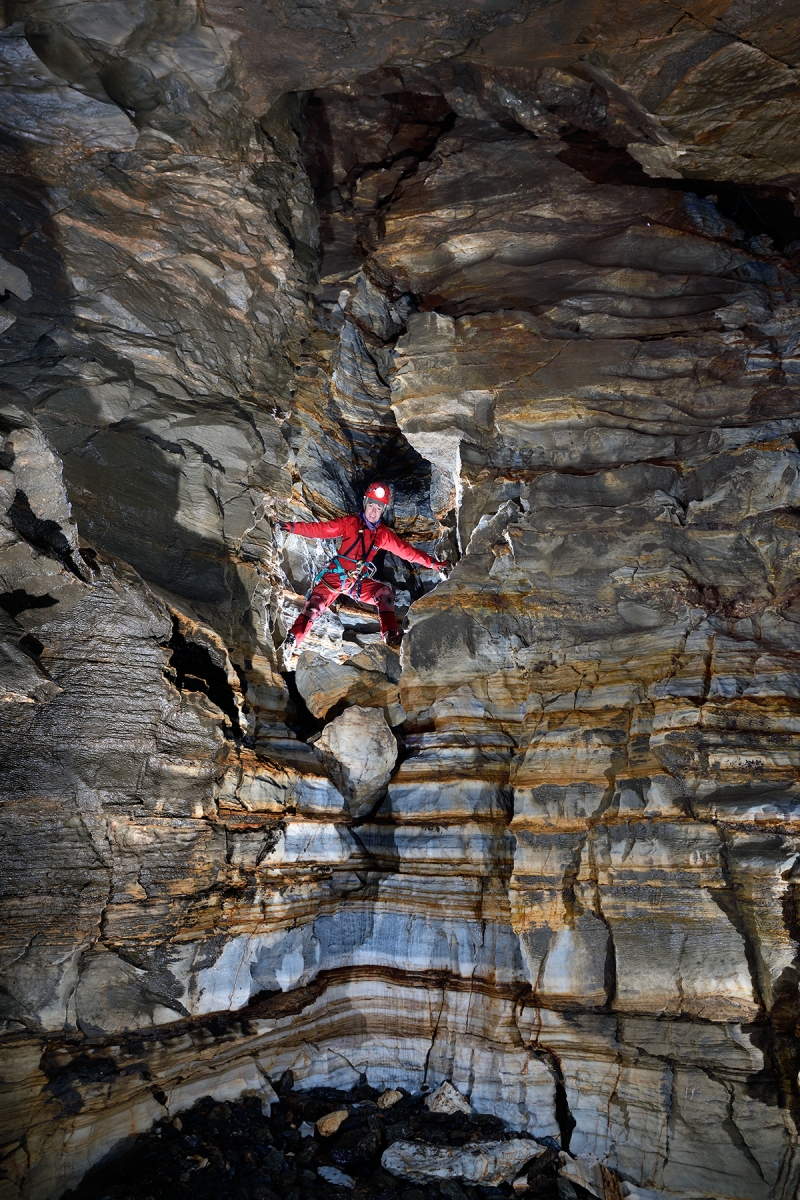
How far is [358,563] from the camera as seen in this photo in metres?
6.97

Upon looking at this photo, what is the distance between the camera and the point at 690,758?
523 cm

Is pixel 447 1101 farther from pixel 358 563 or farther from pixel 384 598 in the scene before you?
pixel 358 563

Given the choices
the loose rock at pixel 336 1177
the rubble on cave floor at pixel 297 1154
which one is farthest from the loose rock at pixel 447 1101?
the loose rock at pixel 336 1177

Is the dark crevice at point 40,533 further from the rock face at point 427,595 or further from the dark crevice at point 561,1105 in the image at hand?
the dark crevice at point 561,1105

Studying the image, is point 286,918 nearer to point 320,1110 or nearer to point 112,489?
point 320,1110

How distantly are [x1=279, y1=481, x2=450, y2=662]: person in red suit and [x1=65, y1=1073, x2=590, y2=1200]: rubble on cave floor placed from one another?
3.47m

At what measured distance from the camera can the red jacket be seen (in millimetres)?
6838

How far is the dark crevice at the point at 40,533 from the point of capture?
169 inches

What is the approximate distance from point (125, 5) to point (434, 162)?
3.31 meters

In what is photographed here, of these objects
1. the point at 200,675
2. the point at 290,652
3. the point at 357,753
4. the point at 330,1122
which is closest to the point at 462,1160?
the point at 330,1122

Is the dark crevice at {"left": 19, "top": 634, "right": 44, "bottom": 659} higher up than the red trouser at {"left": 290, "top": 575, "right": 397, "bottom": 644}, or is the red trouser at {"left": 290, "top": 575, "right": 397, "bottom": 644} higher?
the red trouser at {"left": 290, "top": 575, "right": 397, "bottom": 644}

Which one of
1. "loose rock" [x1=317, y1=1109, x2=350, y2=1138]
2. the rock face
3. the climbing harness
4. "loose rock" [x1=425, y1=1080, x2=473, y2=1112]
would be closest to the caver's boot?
the rock face

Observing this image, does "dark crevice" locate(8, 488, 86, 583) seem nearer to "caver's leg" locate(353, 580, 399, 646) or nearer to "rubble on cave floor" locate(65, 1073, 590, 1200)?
"caver's leg" locate(353, 580, 399, 646)

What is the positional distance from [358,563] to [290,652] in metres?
1.08
